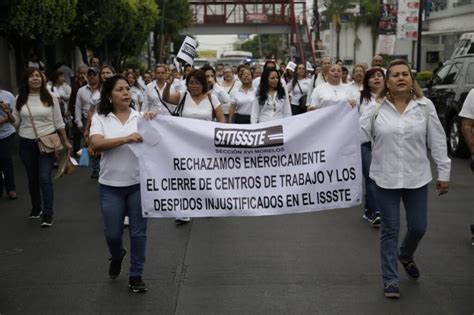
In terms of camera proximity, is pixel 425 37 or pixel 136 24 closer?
pixel 136 24

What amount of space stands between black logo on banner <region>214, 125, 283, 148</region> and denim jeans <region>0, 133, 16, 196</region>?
4863 mm

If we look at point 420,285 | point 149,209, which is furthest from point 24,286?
point 420,285

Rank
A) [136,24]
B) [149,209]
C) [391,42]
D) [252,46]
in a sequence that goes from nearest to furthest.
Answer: [149,209] < [391,42] < [136,24] < [252,46]

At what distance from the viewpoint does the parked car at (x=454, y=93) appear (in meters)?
14.1

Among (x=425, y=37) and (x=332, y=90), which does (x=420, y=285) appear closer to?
(x=332, y=90)

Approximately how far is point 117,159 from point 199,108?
2.74 meters

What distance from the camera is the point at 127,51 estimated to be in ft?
105

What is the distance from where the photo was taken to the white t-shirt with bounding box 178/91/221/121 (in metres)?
8.55

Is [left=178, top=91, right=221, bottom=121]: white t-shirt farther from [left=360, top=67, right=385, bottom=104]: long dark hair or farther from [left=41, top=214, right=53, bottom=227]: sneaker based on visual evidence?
[left=41, top=214, right=53, bottom=227]: sneaker

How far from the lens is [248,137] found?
6.08 meters

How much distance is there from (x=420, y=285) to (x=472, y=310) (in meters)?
0.67

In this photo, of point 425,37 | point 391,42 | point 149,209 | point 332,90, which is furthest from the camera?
point 425,37

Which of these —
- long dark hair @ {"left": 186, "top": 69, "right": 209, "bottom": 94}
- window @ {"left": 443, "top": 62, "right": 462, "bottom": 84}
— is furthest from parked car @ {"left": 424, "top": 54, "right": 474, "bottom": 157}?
long dark hair @ {"left": 186, "top": 69, "right": 209, "bottom": 94}

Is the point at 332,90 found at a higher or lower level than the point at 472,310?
higher
